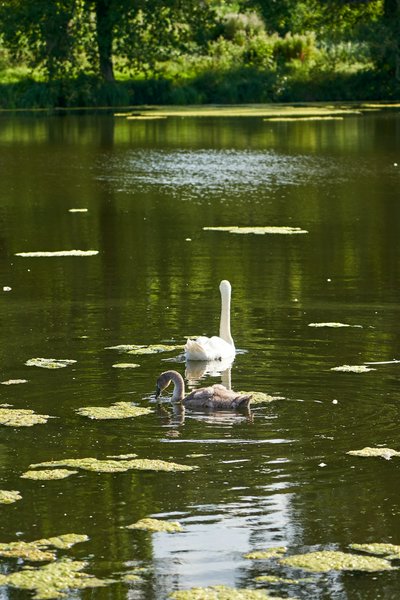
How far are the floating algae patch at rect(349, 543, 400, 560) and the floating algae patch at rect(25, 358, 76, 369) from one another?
3.88m

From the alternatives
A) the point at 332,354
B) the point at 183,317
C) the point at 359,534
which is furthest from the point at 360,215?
the point at 359,534

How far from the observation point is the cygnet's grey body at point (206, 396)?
8.52 m

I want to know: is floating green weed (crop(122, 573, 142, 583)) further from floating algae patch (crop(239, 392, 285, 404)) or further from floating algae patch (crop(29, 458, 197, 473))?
floating algae patch (crop(239, 392, 285, 404))

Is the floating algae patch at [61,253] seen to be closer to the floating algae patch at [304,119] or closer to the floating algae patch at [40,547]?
the floating algae patch at [40,547]

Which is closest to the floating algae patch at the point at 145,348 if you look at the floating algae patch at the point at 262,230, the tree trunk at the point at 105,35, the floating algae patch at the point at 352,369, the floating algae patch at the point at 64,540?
the floating algae patch at the point at 352,369

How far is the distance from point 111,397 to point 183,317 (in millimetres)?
2896

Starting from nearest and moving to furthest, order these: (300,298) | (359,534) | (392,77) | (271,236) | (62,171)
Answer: (359,534) < (300,298) < (271,236) < (62,171) < (392,77)

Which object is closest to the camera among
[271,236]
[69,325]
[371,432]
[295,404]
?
[371,432]

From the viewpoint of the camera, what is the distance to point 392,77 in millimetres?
50344

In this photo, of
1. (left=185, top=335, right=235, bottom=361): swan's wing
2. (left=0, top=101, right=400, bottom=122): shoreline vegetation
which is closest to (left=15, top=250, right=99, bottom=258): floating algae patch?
(left=185, top=335, right=235, bottom=361): swan's wing

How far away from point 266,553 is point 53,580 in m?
0.90

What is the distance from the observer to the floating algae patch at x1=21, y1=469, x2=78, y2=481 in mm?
7334

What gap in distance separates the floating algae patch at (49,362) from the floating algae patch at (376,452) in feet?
8.98

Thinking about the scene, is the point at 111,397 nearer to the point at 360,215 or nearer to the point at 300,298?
the point at 300,298
